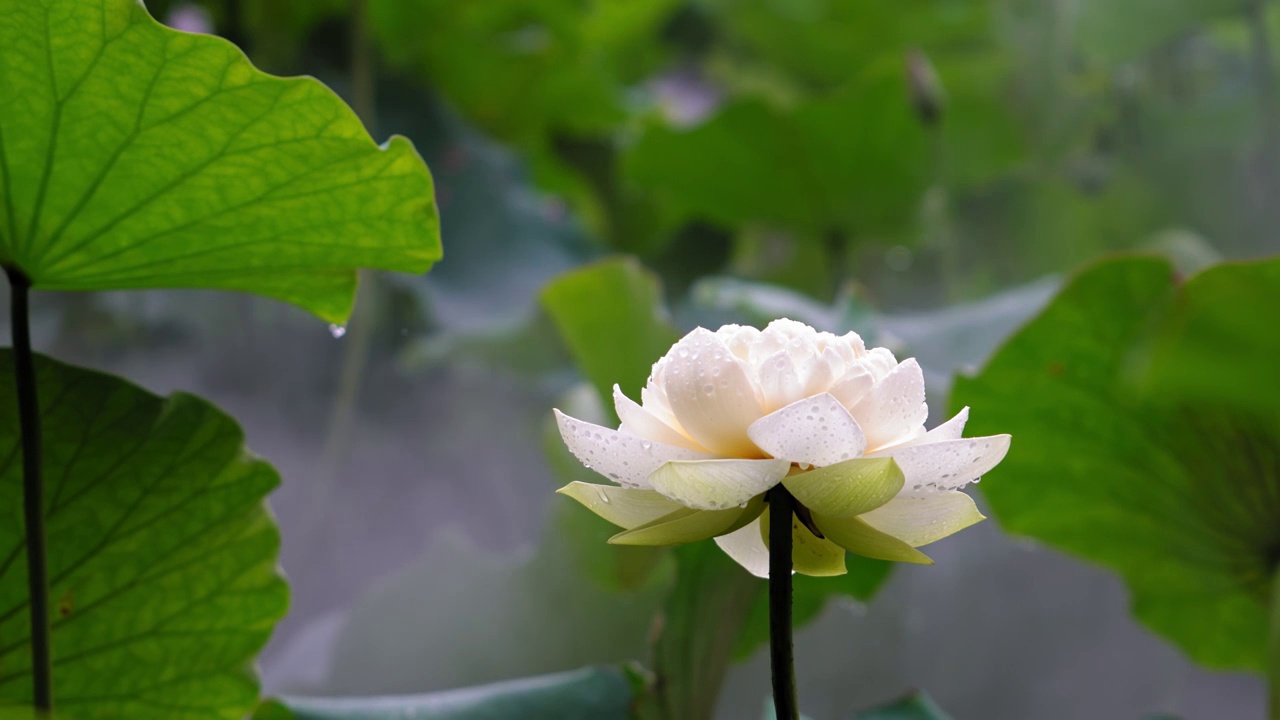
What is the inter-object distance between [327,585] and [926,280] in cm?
90

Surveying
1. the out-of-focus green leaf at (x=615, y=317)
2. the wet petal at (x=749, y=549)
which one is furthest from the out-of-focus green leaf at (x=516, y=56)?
the wet petal at (x=749, y=549)

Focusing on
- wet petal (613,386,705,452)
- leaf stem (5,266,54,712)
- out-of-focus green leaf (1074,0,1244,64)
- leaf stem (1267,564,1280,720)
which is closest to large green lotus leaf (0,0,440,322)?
leaf stem (5,266,54,712)

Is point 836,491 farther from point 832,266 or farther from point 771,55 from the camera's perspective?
point 771,55

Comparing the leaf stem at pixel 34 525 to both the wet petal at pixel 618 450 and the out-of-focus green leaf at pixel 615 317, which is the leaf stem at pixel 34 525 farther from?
the out-of-focus green leaf at pixel 615 317

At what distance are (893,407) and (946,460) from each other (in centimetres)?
2

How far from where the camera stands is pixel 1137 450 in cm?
61

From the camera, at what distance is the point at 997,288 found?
1.45 meters

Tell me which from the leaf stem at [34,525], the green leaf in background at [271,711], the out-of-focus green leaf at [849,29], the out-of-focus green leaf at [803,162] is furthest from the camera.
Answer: the out-of-focus green leaf at [849,29]

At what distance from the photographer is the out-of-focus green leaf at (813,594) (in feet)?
2.01

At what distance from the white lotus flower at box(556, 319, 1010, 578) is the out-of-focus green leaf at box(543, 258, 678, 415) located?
390 millimetres

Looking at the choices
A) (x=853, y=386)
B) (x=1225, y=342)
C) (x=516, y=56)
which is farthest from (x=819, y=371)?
(x=516, y=56)

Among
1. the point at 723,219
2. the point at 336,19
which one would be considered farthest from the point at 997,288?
the point at 336,19

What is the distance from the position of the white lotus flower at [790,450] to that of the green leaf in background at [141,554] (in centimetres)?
24

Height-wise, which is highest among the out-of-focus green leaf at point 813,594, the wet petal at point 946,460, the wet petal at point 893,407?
the out-of-focus green leaf at point 813,594
